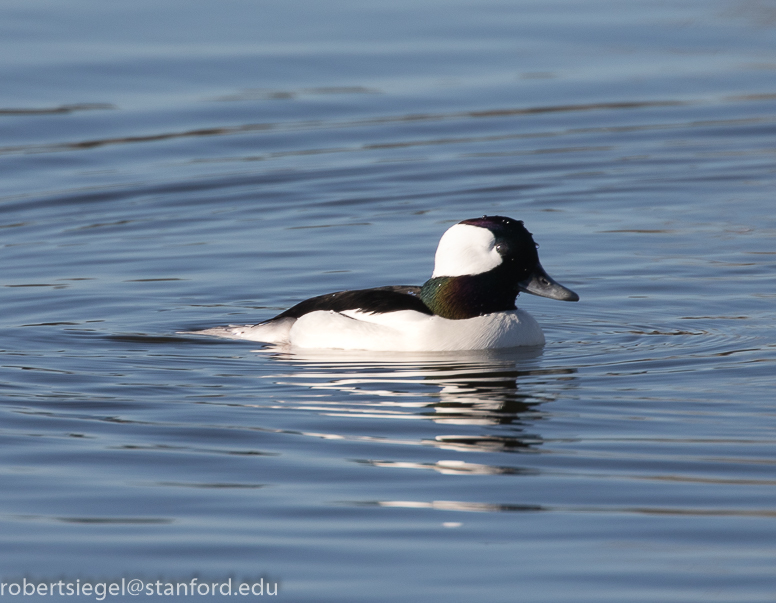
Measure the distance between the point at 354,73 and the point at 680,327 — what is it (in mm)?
10821

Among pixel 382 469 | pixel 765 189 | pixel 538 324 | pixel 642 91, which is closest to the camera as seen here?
pixel 382 469

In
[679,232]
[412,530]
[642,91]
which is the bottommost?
[412,530]

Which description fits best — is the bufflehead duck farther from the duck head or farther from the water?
the water

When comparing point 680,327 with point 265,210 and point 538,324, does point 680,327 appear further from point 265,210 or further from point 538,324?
point 265,210

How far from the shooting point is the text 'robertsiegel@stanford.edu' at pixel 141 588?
5.95 metres

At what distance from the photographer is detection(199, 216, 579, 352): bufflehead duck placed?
32.7 ft

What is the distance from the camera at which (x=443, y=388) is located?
29.9 ft

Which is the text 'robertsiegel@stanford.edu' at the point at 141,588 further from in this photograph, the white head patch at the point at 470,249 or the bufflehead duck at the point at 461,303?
the white head patch at the point at 470,249

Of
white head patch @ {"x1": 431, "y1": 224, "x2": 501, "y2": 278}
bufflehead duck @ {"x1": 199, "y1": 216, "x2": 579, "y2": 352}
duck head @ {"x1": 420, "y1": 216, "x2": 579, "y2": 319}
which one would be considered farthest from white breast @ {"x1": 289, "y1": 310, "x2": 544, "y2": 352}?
white head patch @ {"x1": 431, "y1": 224, "x2": 501, "y2": 278}

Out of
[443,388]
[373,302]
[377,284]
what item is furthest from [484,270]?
[377,284]

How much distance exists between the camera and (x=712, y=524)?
6.50m

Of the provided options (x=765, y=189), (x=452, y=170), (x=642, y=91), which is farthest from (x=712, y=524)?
(x=642, y=91)

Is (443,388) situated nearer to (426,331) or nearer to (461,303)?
(426,331)

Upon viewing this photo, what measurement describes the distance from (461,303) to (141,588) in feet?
14.8
